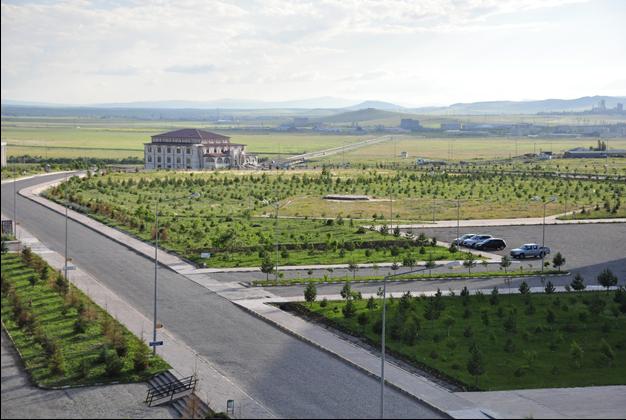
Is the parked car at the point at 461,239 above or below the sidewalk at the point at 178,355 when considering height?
above

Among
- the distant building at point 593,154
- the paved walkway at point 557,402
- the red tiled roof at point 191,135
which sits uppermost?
the red tiled roof at point 191,135

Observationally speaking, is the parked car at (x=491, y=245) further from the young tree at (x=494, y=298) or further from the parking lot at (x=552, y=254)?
the young tree at (x=494, y=298)

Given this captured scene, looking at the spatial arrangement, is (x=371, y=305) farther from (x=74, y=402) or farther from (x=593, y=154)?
(x=593, y=154)

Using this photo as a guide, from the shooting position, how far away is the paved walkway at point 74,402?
103 feet

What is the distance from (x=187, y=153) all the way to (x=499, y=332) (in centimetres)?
11923

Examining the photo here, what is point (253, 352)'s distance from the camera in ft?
135

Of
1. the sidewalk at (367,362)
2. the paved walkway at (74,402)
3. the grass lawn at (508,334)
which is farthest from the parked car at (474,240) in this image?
the paved walkway at (74,402)

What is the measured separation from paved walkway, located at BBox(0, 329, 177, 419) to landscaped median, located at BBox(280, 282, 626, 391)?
12.7 meters

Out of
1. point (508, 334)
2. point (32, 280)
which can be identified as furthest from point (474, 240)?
point (32, 280)

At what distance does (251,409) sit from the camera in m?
33.3

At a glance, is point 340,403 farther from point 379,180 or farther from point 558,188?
point 379,180

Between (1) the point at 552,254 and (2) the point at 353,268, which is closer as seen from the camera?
(2) the point at 353,268

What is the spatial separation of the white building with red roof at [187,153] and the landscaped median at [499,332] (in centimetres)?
10998

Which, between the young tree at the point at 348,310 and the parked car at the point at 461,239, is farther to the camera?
the parked car at the point at 461,239
